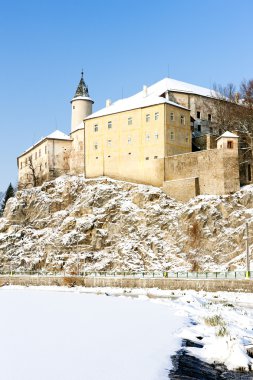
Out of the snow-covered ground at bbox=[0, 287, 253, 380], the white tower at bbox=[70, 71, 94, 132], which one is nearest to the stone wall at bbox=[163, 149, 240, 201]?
the white tower at bbox=[70, 71, 94, 132]

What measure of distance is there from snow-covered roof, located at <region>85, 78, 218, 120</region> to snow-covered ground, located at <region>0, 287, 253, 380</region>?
43.9 m

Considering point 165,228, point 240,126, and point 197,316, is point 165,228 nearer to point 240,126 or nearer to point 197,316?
point 240,126

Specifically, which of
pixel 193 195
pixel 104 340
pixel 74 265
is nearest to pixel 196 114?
pixel 193 195

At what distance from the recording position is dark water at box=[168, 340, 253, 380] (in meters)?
10.8

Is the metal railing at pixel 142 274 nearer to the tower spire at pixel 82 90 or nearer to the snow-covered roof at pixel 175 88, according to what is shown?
the snow-covered roof at pixel 175 88

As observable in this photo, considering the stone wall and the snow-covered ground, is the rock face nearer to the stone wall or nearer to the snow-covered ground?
the stone wall

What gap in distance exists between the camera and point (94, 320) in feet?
→ 54.2

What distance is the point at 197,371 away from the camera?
11.4 meters

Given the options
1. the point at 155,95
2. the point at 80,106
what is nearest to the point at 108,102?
the point at 80,106

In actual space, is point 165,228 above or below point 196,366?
above

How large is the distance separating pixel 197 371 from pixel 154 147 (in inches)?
1863

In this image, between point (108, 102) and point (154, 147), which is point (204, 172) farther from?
point (108, 102)

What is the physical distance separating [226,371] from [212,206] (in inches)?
1535

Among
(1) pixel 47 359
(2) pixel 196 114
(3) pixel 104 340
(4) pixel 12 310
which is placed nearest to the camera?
(1) pixel 47 359
